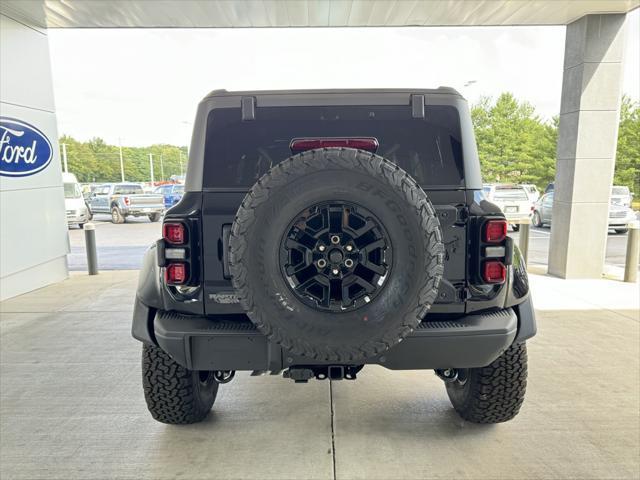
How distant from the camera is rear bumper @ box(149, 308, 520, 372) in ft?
7.12

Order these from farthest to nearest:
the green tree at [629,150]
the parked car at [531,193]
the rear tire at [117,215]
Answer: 1. the green tree at [629,150]
2. the rear tire at [117,215]
3. the parked car at [531,193]

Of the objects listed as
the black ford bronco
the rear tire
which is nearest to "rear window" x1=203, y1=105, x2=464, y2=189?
the black ford bronco

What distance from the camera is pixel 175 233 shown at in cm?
222

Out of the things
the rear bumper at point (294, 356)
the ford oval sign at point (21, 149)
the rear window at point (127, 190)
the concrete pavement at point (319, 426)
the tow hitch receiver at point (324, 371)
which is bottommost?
the concrete pavement at point (319, 426)

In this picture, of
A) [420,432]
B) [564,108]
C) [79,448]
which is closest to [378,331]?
[420,432]

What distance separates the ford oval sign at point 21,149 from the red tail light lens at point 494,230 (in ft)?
21.1

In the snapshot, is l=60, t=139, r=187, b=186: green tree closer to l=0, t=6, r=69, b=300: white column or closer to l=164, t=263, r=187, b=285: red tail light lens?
l=0, t=6, r=69, b=300: white column

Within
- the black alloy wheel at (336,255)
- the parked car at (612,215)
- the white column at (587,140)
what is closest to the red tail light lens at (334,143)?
the black alloy wheel at (336,255)

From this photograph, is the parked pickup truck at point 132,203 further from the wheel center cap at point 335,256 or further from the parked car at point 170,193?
the wheel center cap at point 335,256

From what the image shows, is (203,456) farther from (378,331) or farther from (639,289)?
(639,289)

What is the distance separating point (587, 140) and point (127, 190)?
17.0 meters

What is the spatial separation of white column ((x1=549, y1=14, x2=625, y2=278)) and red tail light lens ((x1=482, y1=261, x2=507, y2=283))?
5.55 metres

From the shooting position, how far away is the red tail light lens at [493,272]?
7.36 ft

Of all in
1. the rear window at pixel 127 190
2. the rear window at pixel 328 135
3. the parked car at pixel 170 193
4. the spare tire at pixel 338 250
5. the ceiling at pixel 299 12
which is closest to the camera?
the spare tire at pixel 338 250
